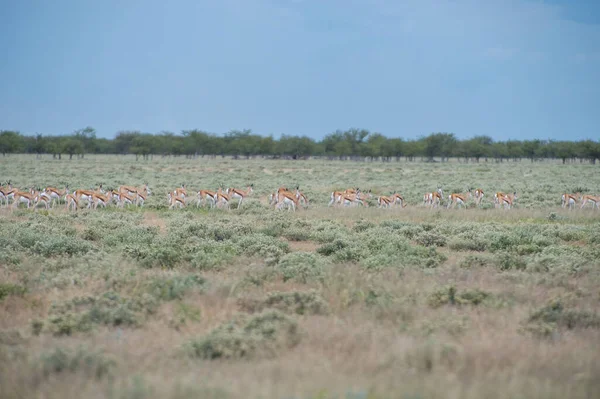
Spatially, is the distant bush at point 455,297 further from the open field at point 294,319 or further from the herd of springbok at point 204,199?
the herd of springbok at point 204,199

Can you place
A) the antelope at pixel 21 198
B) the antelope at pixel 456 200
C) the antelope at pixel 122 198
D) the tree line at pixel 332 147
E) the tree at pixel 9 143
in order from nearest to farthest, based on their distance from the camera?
the antelope at pixel 21 198
the antelope at pixel 122 198
the antelope at pixel 456 200
the tree at pixel 9 143
the tree line at pixel 332 147

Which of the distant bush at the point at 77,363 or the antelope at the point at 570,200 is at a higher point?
the antelope at the point at 570,200

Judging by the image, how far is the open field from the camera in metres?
5.12

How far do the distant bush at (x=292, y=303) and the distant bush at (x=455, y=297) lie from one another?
1607mm

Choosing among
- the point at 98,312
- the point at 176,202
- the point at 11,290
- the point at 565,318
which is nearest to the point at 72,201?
the point at 176,202

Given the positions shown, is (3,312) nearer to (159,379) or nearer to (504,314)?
(159,379)

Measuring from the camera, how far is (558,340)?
21.4 ft

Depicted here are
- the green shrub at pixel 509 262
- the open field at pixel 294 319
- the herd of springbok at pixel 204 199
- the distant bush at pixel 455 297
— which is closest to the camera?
the open field at pixel 294 319


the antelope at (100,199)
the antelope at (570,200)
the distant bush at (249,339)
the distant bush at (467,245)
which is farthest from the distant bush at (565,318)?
the antelope at (570,200)

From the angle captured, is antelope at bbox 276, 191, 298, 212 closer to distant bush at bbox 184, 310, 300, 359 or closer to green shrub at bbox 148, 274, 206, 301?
green shrub at bbox 148, 274, 206, 301

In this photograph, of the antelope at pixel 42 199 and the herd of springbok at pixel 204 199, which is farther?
the herd of springbok at pixel 204 199

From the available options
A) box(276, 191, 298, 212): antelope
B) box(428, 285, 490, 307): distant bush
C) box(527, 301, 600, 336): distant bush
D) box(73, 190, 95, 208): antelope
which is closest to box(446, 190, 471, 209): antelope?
box(276, 191, 298, 212): antelope

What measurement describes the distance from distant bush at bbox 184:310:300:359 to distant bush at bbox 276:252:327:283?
8.24 ft

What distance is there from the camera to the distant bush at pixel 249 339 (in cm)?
603
